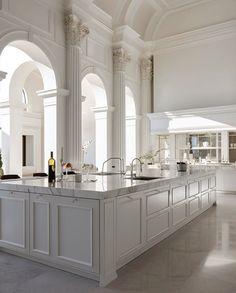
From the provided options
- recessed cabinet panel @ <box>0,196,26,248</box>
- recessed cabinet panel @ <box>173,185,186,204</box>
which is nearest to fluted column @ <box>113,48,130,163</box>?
recessed cabinet panel @ <box>173,185,186,204</box>

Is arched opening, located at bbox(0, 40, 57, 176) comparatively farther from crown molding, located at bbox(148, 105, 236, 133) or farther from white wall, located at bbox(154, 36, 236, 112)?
white wall, located at bbox(154, 36, 236, 112)

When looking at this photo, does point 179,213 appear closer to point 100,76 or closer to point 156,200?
point 156,200

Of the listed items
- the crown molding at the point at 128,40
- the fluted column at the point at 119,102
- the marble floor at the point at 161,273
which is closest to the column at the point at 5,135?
the fluted column at the point at 119,102

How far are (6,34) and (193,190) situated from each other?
5.06m

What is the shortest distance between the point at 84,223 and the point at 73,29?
5.97 metres

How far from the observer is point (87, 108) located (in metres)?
16.0

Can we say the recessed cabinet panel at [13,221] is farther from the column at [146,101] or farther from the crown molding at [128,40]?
the column at [146,101]

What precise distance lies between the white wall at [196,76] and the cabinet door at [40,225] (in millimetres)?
8276

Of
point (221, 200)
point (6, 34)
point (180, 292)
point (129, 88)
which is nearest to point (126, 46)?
point (129, 88)

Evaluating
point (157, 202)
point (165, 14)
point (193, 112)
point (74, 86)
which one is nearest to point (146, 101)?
point (193, 112)

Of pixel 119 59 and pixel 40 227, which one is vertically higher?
pixel 119 59

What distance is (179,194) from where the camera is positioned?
505 cm

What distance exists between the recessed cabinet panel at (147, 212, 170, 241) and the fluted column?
5819mm

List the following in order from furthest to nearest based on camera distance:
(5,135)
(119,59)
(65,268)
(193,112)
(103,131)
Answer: (193,112) → (103,131) → (119,59) → (5,135) → (65,268)
